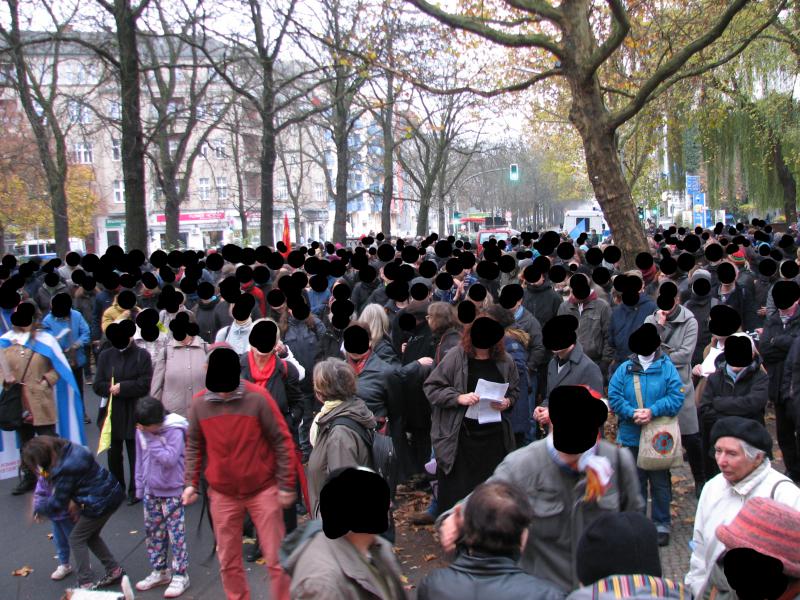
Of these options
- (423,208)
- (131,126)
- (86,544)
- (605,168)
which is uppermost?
(131,126)

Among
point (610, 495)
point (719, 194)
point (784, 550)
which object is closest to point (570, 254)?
point (610, 495)

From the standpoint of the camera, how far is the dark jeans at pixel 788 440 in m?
6.59

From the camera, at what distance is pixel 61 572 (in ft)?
18.5

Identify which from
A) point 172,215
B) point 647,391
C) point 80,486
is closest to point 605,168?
point 647,391

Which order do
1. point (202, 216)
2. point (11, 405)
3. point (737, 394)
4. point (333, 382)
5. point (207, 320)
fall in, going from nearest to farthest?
point (333, 382)
point (737, 394)
point (11, 405)
point (207, 320)
point (202, 216)

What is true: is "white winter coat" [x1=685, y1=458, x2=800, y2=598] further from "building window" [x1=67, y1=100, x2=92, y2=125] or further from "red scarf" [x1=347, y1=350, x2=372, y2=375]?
"building window" [x1=67, y1=100, x2=92, y2=125]

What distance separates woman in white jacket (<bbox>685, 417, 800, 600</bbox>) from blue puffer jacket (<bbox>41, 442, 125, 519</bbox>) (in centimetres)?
375

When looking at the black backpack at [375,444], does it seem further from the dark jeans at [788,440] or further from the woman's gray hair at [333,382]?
the dark jeans at [788,440]

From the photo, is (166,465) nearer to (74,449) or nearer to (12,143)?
(74,449)

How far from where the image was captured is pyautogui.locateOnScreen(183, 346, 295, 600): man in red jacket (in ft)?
14.9

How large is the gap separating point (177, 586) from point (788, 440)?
200 inches

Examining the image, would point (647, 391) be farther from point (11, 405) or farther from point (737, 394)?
point (11, 405)

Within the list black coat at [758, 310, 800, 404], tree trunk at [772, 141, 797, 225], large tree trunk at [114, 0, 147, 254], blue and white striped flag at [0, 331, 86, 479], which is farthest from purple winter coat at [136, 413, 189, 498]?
tree trunk at [772, 141, 797, 225]

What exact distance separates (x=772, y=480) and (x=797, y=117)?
82.5 feet
